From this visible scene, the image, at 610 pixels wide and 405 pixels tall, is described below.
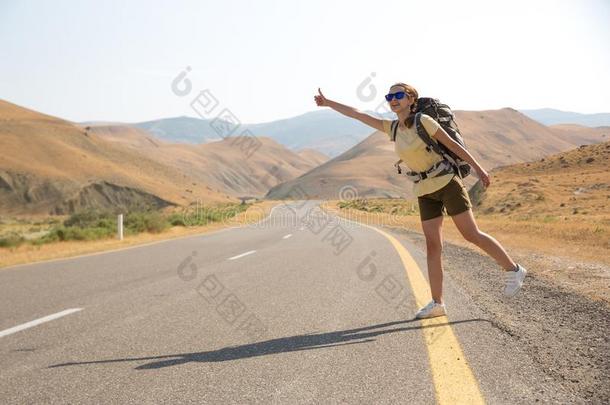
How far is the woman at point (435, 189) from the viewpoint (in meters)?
4.91

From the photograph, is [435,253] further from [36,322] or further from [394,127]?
[36,322]

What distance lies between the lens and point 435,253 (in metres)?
5.30

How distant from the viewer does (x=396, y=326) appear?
4777mm

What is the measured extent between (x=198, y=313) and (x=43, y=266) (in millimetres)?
6088

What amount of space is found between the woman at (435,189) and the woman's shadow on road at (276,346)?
2.21ft

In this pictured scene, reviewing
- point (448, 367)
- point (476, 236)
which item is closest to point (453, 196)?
point (476, 236)

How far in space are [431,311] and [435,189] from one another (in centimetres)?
109

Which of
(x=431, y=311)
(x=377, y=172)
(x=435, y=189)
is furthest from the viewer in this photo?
(x=377, y=172)

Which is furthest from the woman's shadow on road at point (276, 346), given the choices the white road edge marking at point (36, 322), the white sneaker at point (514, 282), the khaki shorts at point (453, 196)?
the white road edge marking at point (36, 322)

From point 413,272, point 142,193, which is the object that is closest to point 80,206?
point 142,193

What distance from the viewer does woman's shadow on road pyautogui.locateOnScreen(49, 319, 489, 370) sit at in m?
3.83

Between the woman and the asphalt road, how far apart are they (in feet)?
1.41

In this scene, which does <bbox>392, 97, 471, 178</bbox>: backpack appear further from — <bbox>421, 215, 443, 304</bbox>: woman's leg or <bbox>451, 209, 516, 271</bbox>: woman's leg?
<bbox>421, 215, 443, 304</bbox>: woman's leg

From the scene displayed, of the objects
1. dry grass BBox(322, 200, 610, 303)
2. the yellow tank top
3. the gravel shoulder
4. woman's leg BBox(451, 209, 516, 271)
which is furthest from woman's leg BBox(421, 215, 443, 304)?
dry grass BBox(322, 200, 610, 303)
